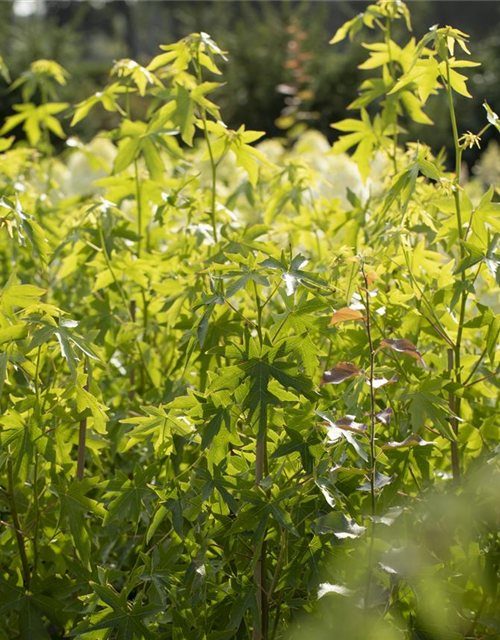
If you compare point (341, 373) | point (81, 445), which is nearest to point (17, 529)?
point (81, 445)

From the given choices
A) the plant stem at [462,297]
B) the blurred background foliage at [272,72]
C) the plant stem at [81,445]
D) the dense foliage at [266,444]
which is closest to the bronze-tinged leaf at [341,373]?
the dense foliage at [266,444]

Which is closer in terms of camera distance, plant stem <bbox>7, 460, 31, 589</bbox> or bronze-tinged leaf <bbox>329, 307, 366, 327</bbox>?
bronze-tinged leaf <bbox>329, 307, 366, 327</bbox>

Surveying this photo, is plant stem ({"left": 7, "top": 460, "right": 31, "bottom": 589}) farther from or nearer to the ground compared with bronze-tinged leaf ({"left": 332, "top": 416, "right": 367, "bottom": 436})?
nearer to the ground

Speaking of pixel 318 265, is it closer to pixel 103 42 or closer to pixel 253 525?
pixel 253 525

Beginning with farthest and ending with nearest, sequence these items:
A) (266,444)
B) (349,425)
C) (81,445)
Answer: (81,445) < (266,444) < (349,425)

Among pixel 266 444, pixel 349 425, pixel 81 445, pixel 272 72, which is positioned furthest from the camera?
pixel 272 72

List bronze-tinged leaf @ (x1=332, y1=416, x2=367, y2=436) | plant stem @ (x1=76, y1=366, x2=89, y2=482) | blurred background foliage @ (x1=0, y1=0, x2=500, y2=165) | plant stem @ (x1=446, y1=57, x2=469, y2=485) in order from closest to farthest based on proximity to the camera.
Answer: bronze-tinged leaf @ (x1=332, y1=416, x2=367, y2=436) < plant stem @ (x1=446, y1=57, x2=469, y2=485) < plant stem @ (x1=76, y1=366, x2=89, y2=482) < blurred background foliage @ (x1=0, y1=0, x2=500, y2=165)

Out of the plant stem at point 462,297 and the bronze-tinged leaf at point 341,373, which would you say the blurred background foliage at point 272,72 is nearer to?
the plant stem at point 462,297

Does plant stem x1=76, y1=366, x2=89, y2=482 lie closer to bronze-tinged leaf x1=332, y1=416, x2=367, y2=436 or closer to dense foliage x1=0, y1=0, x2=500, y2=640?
dense foliage x1=0, y1=0, x2=500, y2=640

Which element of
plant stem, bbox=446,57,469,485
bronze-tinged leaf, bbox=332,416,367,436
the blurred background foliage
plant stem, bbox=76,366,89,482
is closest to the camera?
bronze-tinged leaf, bbox=332,416,367,436

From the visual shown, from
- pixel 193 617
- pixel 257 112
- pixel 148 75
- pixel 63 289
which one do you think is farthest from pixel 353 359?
pixel 257 112

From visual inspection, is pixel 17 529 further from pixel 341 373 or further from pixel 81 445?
pixel 341 373

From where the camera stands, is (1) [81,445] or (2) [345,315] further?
(1) [81,445]

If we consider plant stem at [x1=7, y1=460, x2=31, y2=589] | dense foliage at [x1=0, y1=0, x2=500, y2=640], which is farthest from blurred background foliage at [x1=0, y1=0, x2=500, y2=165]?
plant stem at [x1=7, y1=460, x2=31, y2=589]
